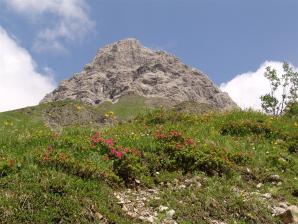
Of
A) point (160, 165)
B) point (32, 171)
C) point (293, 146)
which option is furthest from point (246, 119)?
point (32, 171)

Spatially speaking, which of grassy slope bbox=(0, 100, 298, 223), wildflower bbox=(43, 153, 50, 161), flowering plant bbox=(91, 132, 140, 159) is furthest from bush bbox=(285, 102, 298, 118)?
wildflower bbox=(43, 153, 50, 161)

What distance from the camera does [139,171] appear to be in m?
11.6

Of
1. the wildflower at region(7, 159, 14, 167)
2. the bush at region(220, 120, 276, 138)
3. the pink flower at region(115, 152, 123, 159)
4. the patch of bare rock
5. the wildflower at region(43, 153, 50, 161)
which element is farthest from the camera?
the bush at region(220, 120, 276, 138)

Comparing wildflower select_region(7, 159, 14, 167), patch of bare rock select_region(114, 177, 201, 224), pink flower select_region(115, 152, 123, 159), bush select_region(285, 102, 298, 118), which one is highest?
bush select_region(285, 102, 298, 118)

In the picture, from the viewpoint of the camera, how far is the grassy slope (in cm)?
905

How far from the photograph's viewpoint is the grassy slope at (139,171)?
9.05 metres

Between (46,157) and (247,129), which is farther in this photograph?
(247,129)

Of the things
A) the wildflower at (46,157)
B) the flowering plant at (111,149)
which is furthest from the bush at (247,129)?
the wildflower at (46,157)

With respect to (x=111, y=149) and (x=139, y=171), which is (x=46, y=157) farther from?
(x=139, y=171)

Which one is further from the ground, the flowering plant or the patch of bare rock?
the flowering plant

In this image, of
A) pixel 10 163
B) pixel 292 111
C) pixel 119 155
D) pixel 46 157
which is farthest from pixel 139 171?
pixel 292 111

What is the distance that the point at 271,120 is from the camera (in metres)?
18.7

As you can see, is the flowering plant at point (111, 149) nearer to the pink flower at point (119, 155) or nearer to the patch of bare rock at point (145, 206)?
the pink flower at point (119, 155)

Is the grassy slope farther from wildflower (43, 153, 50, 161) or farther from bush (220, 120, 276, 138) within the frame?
bush (220, 120, 276, 138)
